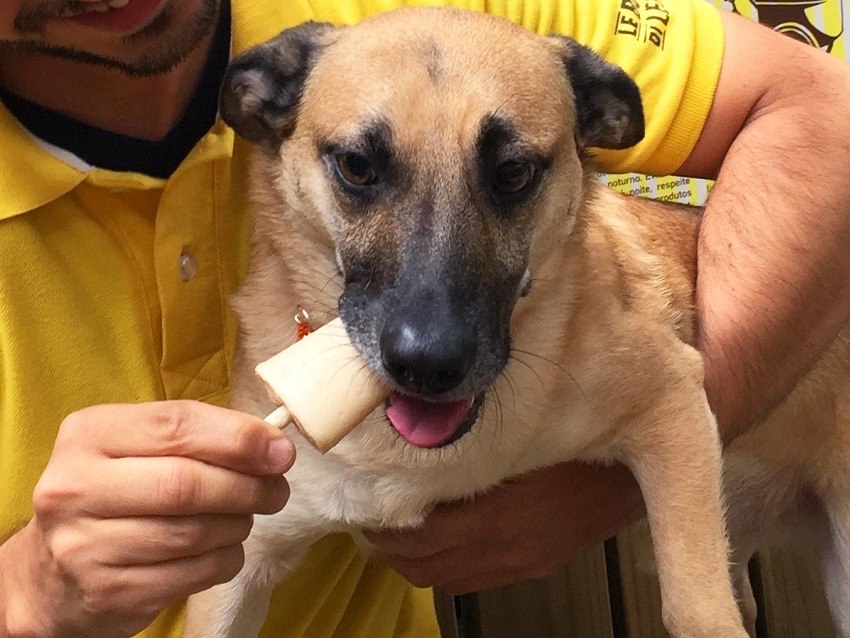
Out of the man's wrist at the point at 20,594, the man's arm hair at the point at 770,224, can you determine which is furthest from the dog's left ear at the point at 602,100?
the man's wrist at the point at 20,594

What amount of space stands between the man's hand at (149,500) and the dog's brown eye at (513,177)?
1.38 feet

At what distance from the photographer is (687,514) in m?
1.11

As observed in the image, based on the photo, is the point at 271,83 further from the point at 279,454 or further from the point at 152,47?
the point at 279,454

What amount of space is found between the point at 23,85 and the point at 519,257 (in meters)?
0.64

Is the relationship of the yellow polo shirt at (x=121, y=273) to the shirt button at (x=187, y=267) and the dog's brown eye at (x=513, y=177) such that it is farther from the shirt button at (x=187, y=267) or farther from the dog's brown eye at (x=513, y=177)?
the dog's brown eye at (x=513, y=177)

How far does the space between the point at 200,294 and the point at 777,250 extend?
86 cm

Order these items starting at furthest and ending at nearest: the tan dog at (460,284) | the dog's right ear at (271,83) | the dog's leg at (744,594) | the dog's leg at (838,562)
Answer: the dog's leg at (744,594) < the dog's leg at (838,562) < the dog's right ear at (271,83) < the tan dog at (460,284)

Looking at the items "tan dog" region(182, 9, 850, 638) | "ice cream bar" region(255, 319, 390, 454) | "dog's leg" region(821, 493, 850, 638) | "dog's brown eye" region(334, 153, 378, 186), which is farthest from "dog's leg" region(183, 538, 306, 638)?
"dog's leg" region(821, 493, 850, 638)

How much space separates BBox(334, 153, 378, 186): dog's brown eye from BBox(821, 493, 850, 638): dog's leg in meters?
1.03

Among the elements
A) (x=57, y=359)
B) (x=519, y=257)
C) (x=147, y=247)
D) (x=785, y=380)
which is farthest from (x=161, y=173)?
(x=785, y=380)

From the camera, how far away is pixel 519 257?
993 mm

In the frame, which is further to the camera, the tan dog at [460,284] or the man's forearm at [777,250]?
the man's forearm at [777,250]

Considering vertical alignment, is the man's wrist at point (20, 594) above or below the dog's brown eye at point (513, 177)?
below

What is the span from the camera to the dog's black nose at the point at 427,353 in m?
0.82
